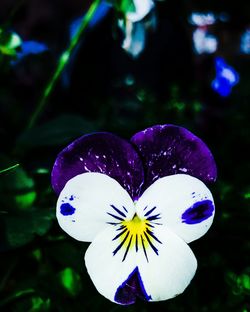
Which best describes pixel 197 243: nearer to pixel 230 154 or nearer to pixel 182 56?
pixel 230 154

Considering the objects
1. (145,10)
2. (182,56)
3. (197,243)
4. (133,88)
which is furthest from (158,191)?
(182,56)

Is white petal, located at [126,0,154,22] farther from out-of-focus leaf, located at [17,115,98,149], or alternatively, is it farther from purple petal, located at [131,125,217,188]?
purple petal, located at [131,125,217,188]

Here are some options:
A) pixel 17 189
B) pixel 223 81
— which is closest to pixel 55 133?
pixel 17 189

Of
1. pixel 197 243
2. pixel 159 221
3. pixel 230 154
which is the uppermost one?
pixel 159 221

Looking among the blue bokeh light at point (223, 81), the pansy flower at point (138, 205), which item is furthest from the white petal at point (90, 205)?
the blue bokeh light at point (223, 81)

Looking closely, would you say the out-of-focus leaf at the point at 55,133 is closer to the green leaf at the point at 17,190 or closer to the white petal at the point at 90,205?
the green leaf at the point at 17,190

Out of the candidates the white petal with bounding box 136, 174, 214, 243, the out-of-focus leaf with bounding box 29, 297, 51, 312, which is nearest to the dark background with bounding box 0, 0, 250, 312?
the out-of-focus leaf with bounding box 29, 297, 51, 312
